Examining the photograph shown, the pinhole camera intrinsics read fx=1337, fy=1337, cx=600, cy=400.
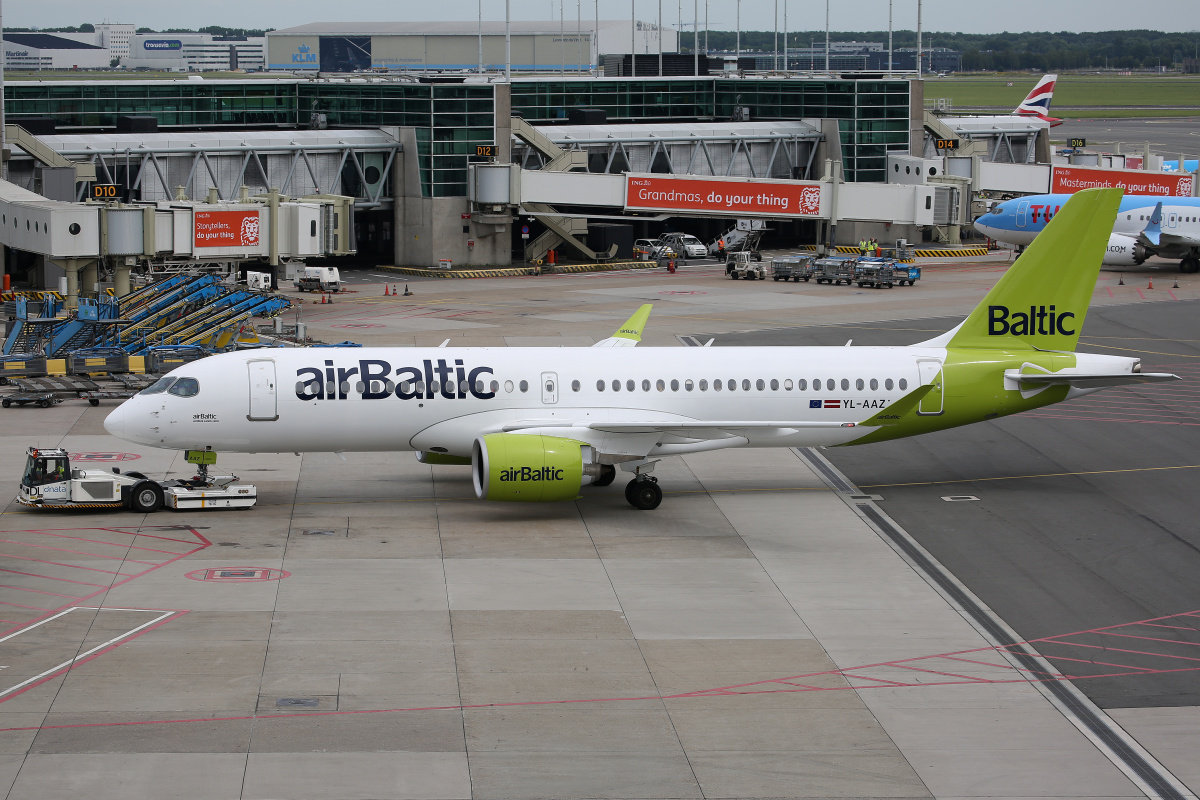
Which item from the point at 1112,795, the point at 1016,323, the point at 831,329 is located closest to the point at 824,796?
the point at 1112,795

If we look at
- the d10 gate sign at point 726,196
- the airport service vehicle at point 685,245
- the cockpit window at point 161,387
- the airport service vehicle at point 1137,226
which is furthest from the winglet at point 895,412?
the airport service vehicle at point 685,245

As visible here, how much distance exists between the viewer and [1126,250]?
91750 mm

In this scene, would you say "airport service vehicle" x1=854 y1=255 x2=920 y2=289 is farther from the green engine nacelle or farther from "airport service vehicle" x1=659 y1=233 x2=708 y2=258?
the green engine nacelle

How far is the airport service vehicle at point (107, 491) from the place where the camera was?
3416 cm

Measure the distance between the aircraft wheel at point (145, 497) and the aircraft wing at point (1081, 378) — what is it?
23480 millimetres

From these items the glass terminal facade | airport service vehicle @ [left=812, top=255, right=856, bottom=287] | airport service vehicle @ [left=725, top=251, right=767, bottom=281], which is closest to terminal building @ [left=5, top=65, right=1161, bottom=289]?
the glass terminal facade

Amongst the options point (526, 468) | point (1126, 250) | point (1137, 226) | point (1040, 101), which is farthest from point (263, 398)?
point (1040, 101)

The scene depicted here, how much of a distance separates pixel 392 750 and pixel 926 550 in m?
16.3

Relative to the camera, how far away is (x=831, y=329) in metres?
67.6

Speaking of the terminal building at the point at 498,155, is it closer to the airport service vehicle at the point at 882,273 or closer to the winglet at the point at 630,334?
the airport service vehicle at the point at 882,273

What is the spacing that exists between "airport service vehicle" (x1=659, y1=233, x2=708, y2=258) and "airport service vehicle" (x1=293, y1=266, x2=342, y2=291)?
101 ft

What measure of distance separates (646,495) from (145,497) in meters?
13.0

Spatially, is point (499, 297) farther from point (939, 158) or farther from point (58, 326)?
point (939, 158)

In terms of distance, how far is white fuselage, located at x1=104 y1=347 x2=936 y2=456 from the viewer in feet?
114
